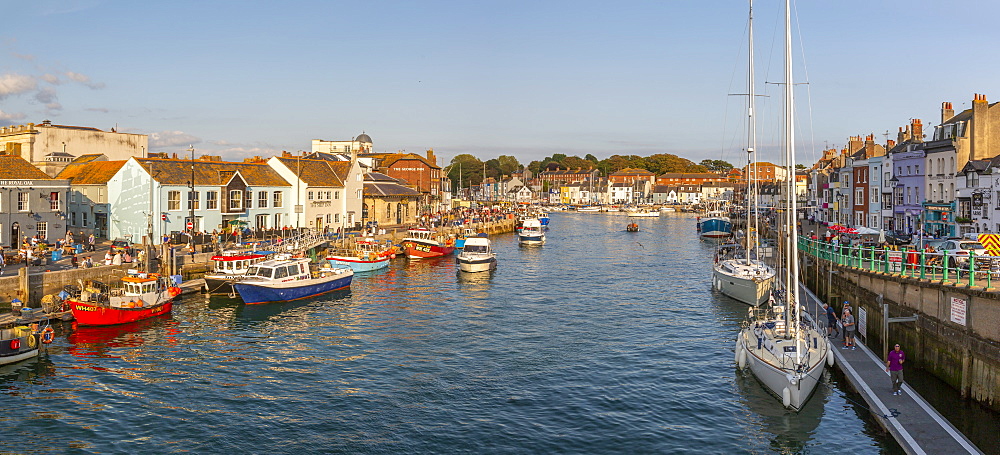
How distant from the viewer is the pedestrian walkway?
61.0 feet

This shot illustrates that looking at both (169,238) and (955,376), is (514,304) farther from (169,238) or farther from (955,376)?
(169,238)

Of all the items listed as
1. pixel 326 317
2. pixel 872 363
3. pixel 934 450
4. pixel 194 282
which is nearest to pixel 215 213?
pixel 194 282

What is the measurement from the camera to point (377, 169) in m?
132

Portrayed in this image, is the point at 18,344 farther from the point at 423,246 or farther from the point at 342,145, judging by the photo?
the point at 342,145

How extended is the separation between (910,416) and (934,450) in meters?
2.53

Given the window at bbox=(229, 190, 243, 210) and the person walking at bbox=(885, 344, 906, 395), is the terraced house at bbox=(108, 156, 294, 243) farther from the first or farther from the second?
the person walking at bbox=(885, 344, 906, 395)

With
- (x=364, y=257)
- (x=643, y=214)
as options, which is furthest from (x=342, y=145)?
(x=364, y=257)

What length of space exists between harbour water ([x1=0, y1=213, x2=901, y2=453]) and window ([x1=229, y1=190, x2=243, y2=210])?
24037 millimetres

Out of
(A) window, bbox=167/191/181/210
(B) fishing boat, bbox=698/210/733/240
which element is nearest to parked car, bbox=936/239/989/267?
→ (A) window, bbox=167/191/181/210

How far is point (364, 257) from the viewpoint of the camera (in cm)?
6075

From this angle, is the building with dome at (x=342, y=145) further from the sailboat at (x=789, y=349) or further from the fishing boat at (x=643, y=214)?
the sailboat at (x=789, y=349)

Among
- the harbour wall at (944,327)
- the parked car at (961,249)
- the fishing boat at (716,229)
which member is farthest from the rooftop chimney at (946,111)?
the fishing boat at (716,229)

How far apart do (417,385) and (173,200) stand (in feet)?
147

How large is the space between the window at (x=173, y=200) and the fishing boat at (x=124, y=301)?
78.6 feet
